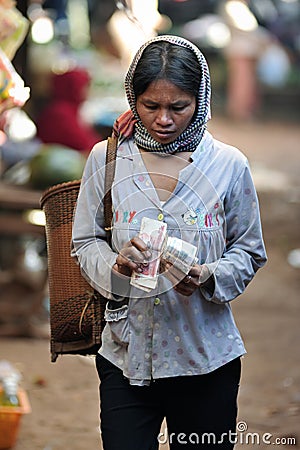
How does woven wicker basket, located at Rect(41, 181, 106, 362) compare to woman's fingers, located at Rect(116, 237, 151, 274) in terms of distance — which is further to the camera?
woven wicker basket, located at Rect(41, 181, 106, 362)

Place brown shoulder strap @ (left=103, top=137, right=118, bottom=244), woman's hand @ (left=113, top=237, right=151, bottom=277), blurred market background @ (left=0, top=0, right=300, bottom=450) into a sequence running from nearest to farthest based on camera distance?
1. woman's hand @ (left=113, top=237, right=151, bottom=277)
2. brown shoulder strap @ (left=103, top=137, right=118, bottom=244)
3. blurred market background @ (left=0, top=0, right=300, bottom=450)

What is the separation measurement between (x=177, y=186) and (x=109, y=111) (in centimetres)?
747

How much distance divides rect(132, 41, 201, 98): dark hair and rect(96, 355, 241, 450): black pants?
804 millimetres

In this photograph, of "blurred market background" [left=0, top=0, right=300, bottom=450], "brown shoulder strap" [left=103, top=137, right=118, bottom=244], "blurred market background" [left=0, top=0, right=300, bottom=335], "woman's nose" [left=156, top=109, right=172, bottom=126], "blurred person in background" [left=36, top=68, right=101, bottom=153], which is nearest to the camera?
"woman's nose" [left=156, top=109, right=172, bottom=126]

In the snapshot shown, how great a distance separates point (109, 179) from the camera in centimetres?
264

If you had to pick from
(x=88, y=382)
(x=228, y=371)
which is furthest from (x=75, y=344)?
(x=88, y=382)

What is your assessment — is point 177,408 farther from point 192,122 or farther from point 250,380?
point 250,380

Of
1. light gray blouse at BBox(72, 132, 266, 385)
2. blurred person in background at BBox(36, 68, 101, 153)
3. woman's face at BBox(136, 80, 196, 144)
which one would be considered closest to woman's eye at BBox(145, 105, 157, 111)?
woman's face at BBox(136, 80, 196, 144)

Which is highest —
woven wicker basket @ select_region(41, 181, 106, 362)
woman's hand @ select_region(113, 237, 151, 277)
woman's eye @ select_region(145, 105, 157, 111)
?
woman's eye @ select_region(145, 105, 157, 111)

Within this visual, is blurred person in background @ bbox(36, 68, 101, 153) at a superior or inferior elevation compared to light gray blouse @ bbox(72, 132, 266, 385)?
inferior

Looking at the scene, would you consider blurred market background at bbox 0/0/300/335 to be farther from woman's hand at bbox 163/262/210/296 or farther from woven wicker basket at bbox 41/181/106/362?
woman's hand at bbox 163/262/210/296

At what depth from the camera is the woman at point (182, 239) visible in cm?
256

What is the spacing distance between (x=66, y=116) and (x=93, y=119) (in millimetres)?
2009

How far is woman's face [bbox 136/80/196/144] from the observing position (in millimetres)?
2537
